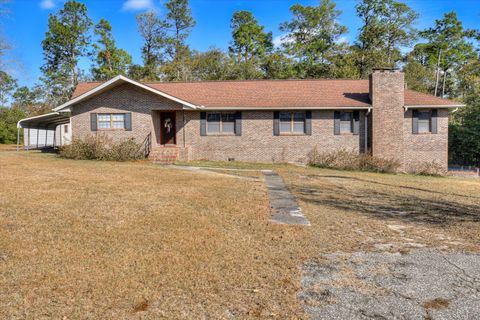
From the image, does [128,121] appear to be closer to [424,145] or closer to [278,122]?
[278,122]

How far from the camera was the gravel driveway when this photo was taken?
9.63 feet

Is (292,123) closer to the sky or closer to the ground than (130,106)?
closer to the ground

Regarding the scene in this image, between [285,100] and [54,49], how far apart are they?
3301 cm

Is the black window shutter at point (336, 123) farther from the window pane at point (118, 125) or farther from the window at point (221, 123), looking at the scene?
the window pane at point (118, 125)

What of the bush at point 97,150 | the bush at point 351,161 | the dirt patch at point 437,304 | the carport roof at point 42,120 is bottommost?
the dirt patch at point 437,304

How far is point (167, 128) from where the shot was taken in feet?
63.6

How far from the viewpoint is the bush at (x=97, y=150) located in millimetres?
16578

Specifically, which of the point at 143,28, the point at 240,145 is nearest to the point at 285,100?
the point at 240,145

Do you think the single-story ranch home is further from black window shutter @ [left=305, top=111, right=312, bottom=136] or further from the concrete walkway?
the concrete walkway

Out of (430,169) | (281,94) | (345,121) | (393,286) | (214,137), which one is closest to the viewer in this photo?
(393,286)

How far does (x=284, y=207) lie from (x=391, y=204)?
262 centimetres

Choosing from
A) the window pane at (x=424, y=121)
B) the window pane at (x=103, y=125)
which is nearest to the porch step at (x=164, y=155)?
the window pane at (x=103, y=125)

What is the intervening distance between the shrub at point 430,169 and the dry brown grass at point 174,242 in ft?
31.9

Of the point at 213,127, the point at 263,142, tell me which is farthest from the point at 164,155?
the point at 263,142
